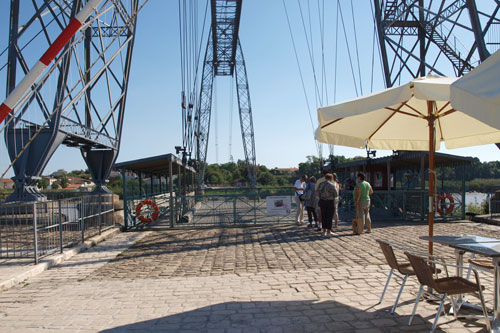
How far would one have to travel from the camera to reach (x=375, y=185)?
17.0 metres

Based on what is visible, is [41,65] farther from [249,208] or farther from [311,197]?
[249,208]

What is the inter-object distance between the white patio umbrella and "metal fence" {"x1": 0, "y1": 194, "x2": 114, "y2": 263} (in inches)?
214

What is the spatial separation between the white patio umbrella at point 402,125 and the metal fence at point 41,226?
5.43 m

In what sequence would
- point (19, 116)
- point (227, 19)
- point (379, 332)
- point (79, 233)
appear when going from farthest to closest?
1. point (227, 19)
2. point (19, 116)
3. point (79, 233)
4. point (379, 332)

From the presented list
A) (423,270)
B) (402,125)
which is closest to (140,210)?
(402,125)

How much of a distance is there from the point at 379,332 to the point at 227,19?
28.4m

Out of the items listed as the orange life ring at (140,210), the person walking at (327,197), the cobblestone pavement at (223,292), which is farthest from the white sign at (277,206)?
the orange life ring at (140,210)

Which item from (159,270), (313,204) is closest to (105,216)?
(159,270)

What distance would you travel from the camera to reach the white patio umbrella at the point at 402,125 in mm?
4434

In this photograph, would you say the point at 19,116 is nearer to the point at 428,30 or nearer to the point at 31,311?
the point at 31,311

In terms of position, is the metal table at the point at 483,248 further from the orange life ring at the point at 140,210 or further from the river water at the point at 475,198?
the river water at the point at 475,198

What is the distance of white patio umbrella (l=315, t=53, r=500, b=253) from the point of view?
443 cm

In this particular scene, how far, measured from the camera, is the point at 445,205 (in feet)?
41.5

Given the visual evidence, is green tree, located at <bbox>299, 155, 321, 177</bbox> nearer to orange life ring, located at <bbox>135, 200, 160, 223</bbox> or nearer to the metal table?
orange life ring, located at <bbox>135, 200, 160, 223</bbox>
